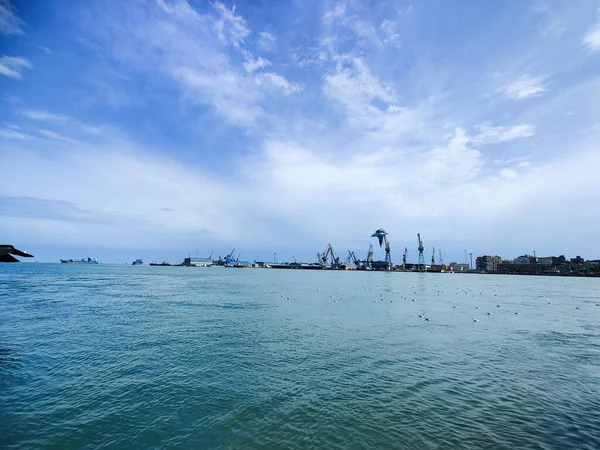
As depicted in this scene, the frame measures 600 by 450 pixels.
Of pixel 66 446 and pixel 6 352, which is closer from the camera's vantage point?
pixel 66 446

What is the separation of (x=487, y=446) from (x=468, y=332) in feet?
63.9

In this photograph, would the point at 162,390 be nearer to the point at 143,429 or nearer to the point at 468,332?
the point at 143,429

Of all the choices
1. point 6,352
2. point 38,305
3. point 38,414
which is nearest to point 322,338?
point 38,414

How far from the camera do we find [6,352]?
1956cm

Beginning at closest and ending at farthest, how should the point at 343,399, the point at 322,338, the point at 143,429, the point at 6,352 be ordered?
the point at 143,429, the point at 343,399, the point at 6,352, the point at 322,338

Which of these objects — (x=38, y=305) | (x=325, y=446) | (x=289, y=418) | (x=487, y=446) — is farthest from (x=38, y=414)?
(x=38, y=305)

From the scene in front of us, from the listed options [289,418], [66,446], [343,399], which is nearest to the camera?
[66,446]

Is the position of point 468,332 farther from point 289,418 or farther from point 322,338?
point 289,418

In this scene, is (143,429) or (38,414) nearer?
(143,429)

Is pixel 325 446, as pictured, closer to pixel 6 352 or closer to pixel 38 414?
pixel 38 414

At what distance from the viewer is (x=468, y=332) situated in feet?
90.2

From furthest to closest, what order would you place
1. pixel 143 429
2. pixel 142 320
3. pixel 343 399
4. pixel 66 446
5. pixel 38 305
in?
pixel 38 305
pixel 142 320
pixel 343 399
pixel 143 429
pixel 66 446

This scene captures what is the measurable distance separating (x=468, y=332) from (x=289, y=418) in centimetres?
2170

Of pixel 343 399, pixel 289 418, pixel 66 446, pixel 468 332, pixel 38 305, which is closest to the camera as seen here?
pixel 66 446
